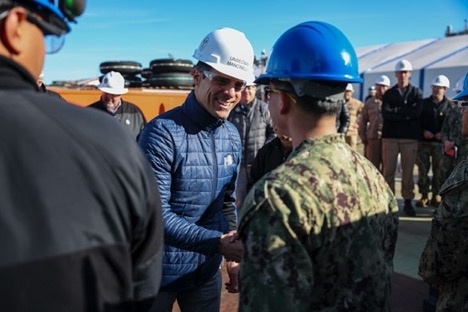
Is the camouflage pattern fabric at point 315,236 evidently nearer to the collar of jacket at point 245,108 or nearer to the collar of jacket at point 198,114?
the collar of jacket at point 198,114

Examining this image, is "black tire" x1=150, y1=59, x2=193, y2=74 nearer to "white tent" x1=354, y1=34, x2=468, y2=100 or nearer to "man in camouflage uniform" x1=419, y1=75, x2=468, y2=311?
"white tent" x1=354, y1=34, x2=468, y2=100

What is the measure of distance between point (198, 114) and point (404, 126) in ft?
19.8

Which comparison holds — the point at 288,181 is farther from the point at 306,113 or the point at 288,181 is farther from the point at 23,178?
the point at 23,178

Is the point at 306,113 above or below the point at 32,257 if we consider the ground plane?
above

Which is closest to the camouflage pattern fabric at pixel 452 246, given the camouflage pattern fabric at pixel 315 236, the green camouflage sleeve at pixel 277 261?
the camouflage pattern fabric at pixel 315 236

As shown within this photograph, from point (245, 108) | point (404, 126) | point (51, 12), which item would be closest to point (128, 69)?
point (245, 108)

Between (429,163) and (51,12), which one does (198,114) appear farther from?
(429,163)

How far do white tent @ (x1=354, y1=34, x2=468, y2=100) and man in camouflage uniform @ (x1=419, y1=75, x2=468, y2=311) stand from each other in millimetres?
12230

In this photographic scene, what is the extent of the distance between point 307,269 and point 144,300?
466 mm

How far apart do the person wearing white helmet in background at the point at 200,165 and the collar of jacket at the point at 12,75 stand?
1.24 m

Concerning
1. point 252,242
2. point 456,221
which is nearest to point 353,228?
point 252,242

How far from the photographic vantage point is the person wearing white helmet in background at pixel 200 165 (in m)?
2.38

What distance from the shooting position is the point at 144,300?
134cm

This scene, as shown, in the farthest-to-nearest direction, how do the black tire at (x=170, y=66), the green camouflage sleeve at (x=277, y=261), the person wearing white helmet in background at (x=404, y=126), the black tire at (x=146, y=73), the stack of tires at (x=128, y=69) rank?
the black tire at (x=146, y=73) < the stack of tires at (x=128, y=69) < the black tire at (x=170, y=66) < the person wearing white helmet in background at (x=404, y=126) < the green camouflage sleeve at (x=277, y=261)
